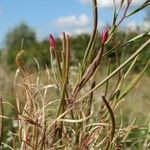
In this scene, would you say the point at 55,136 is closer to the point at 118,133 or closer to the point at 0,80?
the point at 118,133

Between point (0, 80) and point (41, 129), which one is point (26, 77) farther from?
point (0, 80)

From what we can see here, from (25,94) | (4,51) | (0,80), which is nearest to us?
(25,94)

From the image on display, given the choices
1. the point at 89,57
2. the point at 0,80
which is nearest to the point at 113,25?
the point at 89,57

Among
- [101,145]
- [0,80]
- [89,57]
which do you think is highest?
[89,57]

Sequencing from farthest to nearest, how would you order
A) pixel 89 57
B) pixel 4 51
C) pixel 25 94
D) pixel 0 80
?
pixel 4 51, pixel 0 80, pixel 25 94, pixel 89 57

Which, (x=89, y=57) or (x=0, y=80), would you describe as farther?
(x=0, y=80)

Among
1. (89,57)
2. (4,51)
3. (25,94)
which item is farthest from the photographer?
(4,51)

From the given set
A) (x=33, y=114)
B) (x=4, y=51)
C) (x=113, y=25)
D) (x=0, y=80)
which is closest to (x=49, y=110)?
(x=33, y=114)

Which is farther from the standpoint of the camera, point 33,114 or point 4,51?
point 4,51

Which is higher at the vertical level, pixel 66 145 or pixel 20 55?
pixel 20 55
